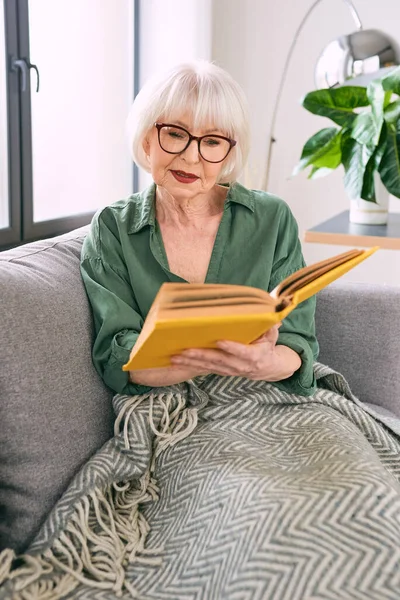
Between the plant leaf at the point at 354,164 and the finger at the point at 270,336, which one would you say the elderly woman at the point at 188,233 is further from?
the plant leaf at the point at 354,164

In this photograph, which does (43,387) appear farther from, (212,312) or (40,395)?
(212,312)

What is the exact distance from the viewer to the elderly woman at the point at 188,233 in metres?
1.40

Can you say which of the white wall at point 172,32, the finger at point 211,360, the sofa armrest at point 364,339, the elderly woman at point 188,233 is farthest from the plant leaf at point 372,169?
the white wall at point 172,32

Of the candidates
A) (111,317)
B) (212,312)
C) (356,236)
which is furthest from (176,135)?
(356,236)

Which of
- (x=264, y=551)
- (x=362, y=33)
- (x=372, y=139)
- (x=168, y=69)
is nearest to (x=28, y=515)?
(x=264, y=551)

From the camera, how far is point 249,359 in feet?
3.99

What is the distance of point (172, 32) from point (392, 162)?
4.49ft

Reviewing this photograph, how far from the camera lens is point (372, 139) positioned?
200cm

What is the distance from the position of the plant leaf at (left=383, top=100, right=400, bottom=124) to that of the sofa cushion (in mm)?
1051

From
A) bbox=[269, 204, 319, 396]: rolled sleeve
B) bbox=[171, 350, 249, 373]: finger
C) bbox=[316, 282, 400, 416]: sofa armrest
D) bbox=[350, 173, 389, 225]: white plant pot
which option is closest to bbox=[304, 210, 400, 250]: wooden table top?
bbox=[350, 173, 389, 225]: white plant pot

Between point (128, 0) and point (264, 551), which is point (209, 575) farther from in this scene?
point (128, 0)

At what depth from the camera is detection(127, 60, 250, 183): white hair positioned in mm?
1439

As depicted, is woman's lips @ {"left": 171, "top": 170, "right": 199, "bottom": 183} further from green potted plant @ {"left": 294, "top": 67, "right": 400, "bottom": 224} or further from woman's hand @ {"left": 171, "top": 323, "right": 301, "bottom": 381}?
green potted plant @ {"left": 294, "top": 67, "right": 400, "bottom": 224}

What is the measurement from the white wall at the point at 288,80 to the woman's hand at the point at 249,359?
73.1 inches
